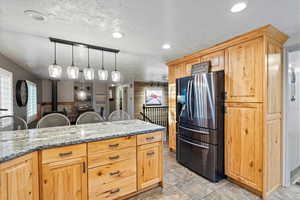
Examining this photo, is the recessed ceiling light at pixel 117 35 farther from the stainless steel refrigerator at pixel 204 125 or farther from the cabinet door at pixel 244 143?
the cabinet door at pixel 244 143

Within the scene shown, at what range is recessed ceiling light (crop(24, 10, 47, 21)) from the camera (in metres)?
1.38

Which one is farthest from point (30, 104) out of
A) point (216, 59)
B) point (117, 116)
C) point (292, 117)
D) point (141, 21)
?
point (292, 117)

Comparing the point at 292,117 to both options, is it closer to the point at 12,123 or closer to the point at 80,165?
the point at 80,165

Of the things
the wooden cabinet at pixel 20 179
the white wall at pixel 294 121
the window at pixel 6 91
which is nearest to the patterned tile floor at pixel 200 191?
the white wall at pixel 294 121

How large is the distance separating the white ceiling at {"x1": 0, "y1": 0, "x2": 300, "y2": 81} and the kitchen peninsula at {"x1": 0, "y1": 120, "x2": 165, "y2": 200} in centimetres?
133

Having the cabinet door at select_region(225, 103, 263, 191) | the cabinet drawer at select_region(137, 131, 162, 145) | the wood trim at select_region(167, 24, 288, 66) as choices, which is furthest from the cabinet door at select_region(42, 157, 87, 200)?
the wood trim at select_region(167, 24, 288, 66)

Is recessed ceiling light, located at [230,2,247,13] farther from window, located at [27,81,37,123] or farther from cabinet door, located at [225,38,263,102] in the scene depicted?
window, located at [27,81,37,123]

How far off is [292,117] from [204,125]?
153 centimetres

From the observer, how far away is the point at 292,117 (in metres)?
2.30

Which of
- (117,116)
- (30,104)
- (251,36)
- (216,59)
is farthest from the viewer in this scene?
(30,104)

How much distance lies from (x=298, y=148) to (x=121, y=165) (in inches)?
126

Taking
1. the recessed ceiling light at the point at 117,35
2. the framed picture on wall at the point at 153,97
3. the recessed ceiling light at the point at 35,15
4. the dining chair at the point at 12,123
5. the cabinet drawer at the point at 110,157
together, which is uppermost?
the recessed ceiling light at the point at 117,35

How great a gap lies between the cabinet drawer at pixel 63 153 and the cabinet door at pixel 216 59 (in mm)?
A: 2286

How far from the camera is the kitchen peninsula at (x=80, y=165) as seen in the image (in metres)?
1.17
